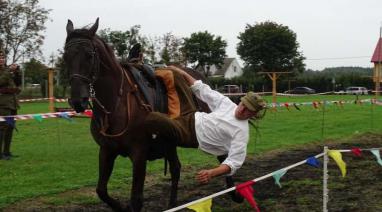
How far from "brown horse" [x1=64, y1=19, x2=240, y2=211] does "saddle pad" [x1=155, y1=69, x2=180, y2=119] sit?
0.11 m

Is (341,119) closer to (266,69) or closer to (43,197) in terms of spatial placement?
(43,197)

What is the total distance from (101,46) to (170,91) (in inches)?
38.1

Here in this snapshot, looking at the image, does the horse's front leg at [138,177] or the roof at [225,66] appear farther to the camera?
the roof at [225,66]

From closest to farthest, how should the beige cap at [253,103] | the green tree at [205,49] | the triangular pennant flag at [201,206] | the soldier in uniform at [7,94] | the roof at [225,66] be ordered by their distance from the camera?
the triangular pennant flag at [201,206]
the beige cap at [253,103]
the soldier in uniform at [7,94]
the green tree at [205,49]
the roof at [225,66]

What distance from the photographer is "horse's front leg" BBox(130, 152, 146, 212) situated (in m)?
4.92

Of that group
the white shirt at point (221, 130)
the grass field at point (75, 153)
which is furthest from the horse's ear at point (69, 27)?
the grass field at point (75, 153)

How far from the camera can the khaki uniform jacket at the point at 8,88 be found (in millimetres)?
9383

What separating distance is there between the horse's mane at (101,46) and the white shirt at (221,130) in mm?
942

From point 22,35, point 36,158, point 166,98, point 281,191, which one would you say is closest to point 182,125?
point 166,98

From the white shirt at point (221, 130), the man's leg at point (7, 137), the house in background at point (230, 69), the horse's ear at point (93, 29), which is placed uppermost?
the house in background at point (230, 69)

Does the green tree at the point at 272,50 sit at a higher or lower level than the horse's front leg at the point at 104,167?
higher

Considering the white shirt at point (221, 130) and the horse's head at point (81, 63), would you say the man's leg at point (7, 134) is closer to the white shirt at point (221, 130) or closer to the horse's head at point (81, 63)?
the horse's head at point (81, 63)

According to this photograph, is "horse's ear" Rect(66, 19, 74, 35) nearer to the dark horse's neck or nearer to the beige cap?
the dark horse's neck

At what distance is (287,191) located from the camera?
6.64 m
